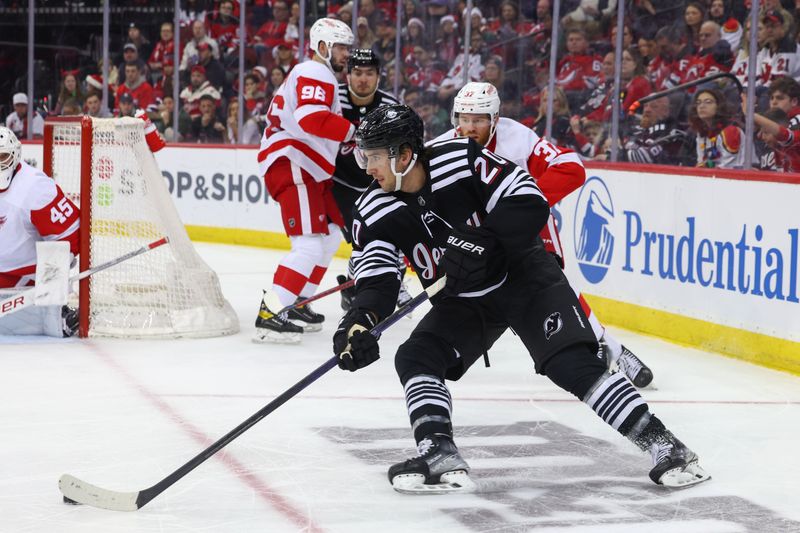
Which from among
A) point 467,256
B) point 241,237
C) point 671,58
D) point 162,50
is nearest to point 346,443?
point 467,256

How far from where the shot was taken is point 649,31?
6.28 meters

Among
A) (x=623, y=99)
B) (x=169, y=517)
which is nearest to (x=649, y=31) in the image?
(x=623, y=99)

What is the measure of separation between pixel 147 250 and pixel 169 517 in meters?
2.40

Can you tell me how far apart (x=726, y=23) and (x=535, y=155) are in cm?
224

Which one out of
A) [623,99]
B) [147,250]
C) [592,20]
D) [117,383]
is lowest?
[117,383]

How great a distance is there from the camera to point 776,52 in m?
5.40

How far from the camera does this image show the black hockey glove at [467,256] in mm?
2693

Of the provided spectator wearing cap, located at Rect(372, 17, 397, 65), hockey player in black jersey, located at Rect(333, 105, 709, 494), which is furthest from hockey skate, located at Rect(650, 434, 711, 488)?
spectator wearing cap, located at Rect(372, 17, 397, 65)

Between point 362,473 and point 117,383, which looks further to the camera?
point 117,383

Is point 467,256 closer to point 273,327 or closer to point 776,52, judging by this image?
point 273,327

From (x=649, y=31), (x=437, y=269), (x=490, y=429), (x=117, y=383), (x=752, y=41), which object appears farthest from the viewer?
(x=649, y=31)

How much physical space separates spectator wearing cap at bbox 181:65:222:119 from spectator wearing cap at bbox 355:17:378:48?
1.47 m

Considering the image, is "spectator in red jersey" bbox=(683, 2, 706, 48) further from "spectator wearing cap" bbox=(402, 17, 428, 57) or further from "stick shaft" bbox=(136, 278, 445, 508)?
"stick shaft" bbox=(136, 278, 445, 508)

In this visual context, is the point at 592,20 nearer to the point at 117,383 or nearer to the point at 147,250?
the point at 147,250
